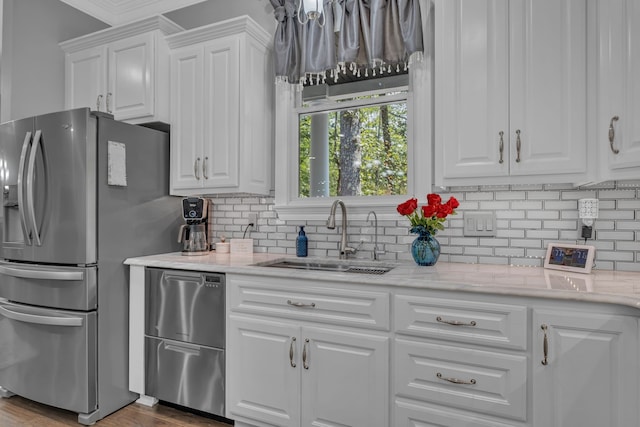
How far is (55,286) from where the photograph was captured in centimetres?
225

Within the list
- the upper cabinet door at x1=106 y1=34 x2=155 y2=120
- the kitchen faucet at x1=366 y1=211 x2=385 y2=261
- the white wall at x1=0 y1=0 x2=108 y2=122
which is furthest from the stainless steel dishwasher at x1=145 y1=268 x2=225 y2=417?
the white wall at x1=0 y1=0 x2=108 y2=122

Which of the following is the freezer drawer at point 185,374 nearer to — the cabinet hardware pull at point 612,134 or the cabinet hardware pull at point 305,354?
the cabinet hardware pull at point 305,354

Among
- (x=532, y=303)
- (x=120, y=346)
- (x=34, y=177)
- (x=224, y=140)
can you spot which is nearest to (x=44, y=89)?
(x=34, y=177)

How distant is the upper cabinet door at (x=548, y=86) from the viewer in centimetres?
177

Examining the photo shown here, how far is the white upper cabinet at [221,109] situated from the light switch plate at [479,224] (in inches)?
54.7

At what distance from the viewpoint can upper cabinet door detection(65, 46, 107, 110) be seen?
2865mm

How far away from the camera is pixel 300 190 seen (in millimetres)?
2738

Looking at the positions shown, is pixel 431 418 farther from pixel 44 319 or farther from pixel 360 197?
pixel 44 319

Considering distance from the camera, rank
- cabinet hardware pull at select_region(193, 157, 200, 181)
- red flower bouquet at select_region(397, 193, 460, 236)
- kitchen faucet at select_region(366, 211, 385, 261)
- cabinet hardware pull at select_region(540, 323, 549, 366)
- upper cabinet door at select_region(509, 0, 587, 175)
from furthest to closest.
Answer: cabinet hardware pull at select_region(193, 157, 200, 181) < kitchen faucet at select_region(366, 211, 385, 261) < red flower bouquet at select_region(397, 193, 460, 236) < upper cabinet door at select_region(509, 0, 587, 175) < cabinet hardware pull at select_region(540, 323, 549, 366)

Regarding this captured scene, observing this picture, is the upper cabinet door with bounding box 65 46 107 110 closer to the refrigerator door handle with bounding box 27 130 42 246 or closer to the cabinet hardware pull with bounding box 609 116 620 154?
the refrigerator door handle with bounding box 27 130 42 246

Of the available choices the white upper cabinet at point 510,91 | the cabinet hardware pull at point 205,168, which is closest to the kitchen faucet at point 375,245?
the white upper cabinet at point 510,91

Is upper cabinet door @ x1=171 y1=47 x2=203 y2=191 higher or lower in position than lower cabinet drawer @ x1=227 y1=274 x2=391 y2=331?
higher

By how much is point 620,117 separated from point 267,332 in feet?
6.24

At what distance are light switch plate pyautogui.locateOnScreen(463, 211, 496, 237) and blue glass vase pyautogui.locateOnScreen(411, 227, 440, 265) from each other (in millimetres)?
290
